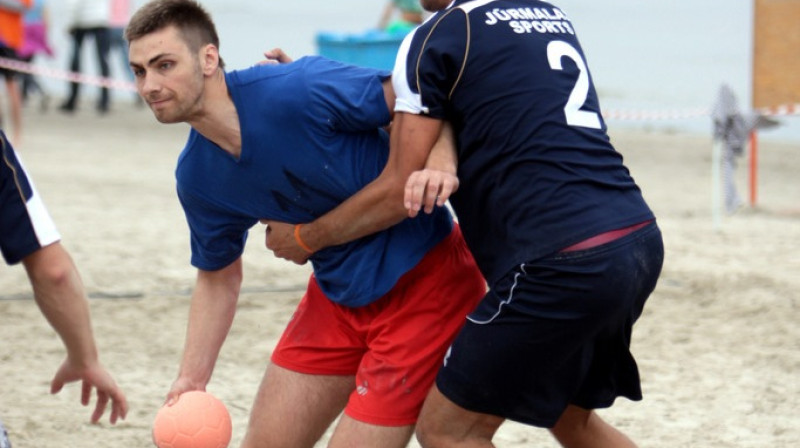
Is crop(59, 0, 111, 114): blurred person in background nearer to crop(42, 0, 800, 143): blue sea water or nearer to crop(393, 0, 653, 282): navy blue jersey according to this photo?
crop(42, 0, 800, 143): blue sea water

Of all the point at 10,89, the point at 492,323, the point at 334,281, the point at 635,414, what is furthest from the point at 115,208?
the point at 492,323

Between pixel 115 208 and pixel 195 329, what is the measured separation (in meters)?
6.26

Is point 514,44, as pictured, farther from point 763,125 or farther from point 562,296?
point 763,125

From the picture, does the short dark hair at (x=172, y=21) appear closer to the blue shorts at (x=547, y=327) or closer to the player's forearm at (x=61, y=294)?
the player's forearm at (x=61, y=294)

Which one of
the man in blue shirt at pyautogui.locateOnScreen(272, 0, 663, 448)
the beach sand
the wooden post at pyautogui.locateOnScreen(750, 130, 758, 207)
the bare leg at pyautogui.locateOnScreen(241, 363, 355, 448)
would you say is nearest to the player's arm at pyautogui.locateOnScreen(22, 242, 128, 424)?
the bare leg at pyautogui.locateOnScreen(241, 363, 355, 448)

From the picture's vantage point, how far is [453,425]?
142 inches

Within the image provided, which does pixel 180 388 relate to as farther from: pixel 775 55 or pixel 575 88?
pixel 775 55

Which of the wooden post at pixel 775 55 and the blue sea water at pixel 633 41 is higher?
the wooden post at pixel 775 55

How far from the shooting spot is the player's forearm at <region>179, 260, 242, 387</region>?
14.1 ft

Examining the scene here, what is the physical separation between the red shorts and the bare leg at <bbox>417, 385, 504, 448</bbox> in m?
0.28

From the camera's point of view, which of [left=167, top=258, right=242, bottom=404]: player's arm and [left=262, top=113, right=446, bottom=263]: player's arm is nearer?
[left=262, top=113, right=446, bottom=263]: player's arm

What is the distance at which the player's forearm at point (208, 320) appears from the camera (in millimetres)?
4285

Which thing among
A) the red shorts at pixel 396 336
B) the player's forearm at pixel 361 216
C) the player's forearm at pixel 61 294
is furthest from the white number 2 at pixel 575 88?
the player's forearm at pixel 61 294

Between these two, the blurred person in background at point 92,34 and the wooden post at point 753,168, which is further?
the blurred person in background at point 92,34
